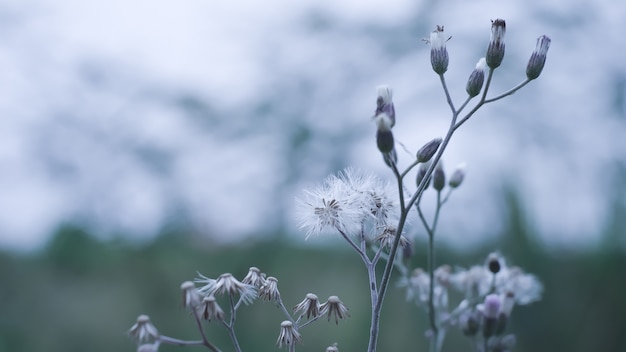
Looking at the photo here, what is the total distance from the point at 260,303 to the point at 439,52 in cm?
204

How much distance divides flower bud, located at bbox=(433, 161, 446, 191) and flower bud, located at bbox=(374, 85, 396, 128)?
0.23 metres

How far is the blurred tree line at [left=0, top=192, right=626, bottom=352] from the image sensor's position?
240 centimetres

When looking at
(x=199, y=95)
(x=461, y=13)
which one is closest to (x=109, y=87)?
(x=199, y=95)

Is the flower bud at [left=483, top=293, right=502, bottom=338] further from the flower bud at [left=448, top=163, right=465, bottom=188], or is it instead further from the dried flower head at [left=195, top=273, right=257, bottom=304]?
the dried flower head at [left=195, top=273, right=257, bottom=304]

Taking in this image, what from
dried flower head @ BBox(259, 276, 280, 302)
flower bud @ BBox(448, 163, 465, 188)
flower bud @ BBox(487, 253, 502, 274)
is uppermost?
flower bud @ BBox(448, 163, 465, 188)

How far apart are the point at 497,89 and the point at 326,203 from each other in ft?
6.47

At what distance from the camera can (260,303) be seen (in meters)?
2.54

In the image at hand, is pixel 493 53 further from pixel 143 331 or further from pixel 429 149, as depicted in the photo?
pixel 143 331

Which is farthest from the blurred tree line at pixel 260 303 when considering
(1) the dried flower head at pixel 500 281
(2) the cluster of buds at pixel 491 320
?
(2) the cluster of buds at pixel 491 320

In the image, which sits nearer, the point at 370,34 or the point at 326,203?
the point at 326,203

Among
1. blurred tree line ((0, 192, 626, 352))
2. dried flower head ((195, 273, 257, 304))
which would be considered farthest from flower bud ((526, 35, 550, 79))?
blurred tree line ((0, 192, 626, 352))

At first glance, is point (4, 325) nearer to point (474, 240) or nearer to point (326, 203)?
point (474, 240)

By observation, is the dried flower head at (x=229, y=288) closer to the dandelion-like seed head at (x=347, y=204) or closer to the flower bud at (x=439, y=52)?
the dandelion-like seed head at (x=347, y=204)

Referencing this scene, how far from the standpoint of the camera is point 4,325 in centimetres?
277
